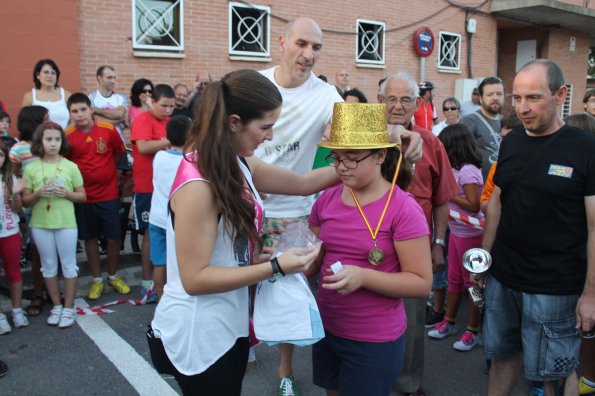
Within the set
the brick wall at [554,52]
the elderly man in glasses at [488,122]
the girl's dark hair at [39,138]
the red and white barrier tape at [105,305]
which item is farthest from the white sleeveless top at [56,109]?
the brick wall at [554,52]

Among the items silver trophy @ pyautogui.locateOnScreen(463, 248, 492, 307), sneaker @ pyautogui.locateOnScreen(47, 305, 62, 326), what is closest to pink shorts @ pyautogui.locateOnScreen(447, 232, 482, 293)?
silver trophy @ pyautogui.locateOnScreen(463, 248, 492, 307)

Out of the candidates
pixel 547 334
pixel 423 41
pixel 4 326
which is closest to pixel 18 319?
pixel 4 326

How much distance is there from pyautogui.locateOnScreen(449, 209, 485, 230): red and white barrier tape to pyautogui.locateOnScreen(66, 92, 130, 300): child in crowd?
3450 millimetres

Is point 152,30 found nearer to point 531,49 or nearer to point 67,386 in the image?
point 67,386

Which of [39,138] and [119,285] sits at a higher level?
[39,138]

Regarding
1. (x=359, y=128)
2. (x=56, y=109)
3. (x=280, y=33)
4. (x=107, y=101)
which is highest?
(x=280, y=33)

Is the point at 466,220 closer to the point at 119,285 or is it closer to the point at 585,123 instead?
the point at 585,123

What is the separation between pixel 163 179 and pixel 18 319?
1.79 meters

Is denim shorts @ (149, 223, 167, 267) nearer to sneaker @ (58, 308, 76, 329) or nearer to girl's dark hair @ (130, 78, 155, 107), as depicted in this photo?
sneaker @ (58, 308, 76, 329)

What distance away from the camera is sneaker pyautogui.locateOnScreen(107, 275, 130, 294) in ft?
18.7

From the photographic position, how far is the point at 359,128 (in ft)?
7.49

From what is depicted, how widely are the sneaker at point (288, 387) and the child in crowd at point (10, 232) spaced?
259 centimetres

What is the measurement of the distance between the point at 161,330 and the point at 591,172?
214 cm

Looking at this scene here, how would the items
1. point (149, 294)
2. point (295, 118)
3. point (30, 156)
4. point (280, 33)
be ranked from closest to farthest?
point (295, 118) < point (30, 156) < point (149, 294) < point (280, 33)
